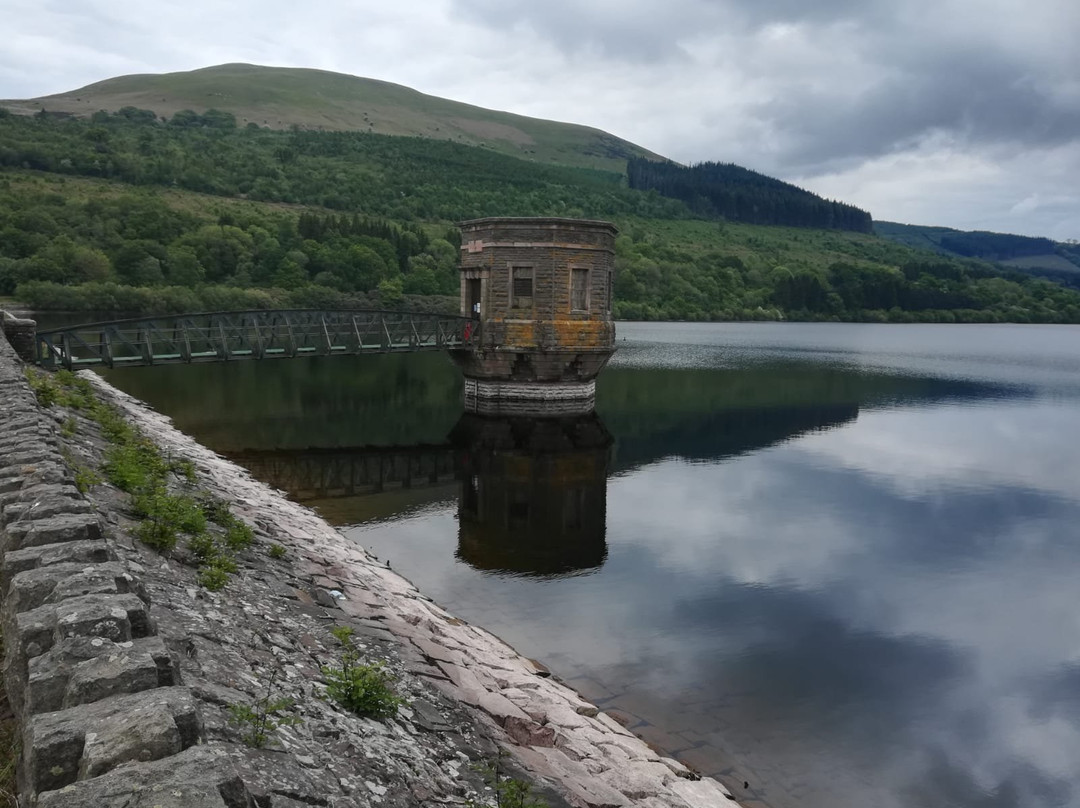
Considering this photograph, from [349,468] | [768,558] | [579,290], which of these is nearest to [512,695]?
[768,558]

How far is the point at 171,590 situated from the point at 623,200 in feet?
556

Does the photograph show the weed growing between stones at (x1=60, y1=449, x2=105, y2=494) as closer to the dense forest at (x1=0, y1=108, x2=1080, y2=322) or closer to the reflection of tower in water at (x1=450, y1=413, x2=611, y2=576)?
the reflection of tower in water at (x1=450, y1=413, x2=611, y2=576)

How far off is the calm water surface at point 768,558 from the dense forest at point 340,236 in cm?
3262

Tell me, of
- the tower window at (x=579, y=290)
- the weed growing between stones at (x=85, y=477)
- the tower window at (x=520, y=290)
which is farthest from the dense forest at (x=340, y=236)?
the weed growing between stones at (x=85, y=477)

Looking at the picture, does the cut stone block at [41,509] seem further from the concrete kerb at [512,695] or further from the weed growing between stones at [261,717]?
the concrete kerb at [512,695]

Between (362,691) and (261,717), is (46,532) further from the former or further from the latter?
(362,691)

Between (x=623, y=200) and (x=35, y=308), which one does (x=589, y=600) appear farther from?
(x=623, y=200)

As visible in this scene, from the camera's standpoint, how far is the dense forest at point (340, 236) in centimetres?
6650

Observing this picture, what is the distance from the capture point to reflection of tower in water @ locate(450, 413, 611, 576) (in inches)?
657

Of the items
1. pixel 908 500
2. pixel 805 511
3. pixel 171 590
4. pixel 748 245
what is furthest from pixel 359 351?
pixel 748 245

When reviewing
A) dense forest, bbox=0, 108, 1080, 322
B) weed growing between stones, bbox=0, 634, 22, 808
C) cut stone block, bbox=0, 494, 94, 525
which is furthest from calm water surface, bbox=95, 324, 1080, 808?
dense forest, bbox=0, 108, 1080, 322

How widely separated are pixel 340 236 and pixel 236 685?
8373 centimetres

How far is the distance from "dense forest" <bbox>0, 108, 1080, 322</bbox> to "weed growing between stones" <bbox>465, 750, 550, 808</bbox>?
5946cm

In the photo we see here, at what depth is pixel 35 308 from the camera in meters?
55.8
